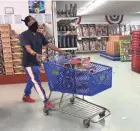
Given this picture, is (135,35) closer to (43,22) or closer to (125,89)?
(125,89)

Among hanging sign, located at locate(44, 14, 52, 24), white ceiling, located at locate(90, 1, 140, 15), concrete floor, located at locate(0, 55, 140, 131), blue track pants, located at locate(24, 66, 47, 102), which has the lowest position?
concrete floor, located at locate(0, 55, 140, 131)

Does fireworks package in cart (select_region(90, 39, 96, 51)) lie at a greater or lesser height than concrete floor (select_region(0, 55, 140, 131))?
greater

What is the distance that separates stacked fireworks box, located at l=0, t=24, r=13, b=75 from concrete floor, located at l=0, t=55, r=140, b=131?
2.26ft

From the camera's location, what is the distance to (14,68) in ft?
17.3

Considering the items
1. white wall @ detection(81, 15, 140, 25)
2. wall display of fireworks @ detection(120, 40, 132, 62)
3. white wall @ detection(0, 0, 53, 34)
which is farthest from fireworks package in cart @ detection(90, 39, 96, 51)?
white wall @ detection(0, 0, 53, 34)

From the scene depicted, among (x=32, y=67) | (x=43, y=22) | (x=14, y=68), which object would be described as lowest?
(x=14, y=68)

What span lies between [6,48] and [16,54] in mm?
285

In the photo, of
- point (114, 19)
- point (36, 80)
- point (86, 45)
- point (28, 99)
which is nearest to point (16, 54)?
point (28, 99)

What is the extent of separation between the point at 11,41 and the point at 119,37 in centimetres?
510

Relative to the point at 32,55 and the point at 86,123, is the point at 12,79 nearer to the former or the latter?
the point at 32,55

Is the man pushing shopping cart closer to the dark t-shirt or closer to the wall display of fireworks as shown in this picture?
the dark t-shirt

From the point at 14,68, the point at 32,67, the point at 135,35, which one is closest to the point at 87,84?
the point at 32,67

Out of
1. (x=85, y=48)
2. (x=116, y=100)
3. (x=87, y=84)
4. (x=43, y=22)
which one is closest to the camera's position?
(x=87, y=84)

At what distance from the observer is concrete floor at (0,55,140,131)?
112 inches
